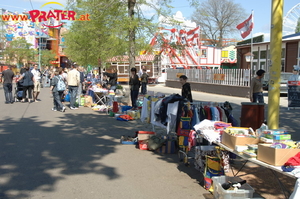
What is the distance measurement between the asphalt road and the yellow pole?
1.71 m

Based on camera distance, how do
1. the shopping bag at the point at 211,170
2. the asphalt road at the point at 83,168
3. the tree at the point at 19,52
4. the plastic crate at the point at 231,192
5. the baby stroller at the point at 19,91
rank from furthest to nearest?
the tree at the point at 19,52 < the baby stroller at the point at 19,91 < the shopping bag at the point at 211,170 < the asphalt road at the point at 83,168 < the plastic crate at the point at 231,192

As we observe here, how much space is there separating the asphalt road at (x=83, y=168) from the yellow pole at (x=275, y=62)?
171cm

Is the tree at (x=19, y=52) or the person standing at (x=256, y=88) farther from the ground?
the tree at (x=19, y=52)

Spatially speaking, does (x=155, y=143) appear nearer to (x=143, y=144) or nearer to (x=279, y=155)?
(x=143, y=144)

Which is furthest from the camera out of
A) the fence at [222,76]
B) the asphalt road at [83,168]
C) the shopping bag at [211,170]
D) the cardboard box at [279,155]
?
the fence at [222,76]

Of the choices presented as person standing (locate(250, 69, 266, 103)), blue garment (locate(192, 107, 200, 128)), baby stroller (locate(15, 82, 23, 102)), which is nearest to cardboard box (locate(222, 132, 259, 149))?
blue garment (locate(192, 107, 200, 128))

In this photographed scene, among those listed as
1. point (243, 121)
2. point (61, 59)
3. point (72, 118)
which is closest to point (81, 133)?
point (72, 118)

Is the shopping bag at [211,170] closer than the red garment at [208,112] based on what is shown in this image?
Yes

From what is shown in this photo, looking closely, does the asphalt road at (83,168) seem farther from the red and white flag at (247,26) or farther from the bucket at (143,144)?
the red and white flag at (247,26)

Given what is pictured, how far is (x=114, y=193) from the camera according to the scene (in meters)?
5.07

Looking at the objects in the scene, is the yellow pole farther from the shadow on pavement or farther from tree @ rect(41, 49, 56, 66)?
tree @ rect(41, 49, 56, 66)

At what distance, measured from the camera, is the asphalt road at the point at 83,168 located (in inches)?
203

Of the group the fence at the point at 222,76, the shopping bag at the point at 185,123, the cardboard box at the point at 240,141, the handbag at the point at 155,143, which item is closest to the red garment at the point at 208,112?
the shopping bag at the point at 185,123

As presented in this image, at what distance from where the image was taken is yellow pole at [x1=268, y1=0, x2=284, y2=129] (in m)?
5.56
